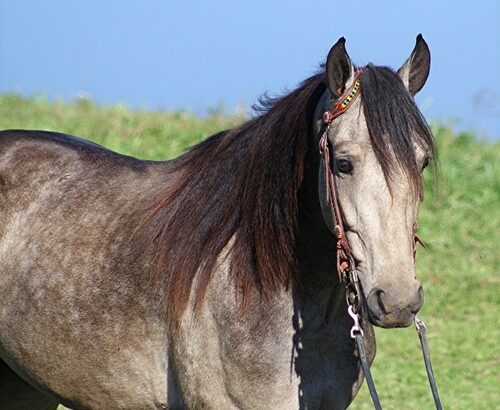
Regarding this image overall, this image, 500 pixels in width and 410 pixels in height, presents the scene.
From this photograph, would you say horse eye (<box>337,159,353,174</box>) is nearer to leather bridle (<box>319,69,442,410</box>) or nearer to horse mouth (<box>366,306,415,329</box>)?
leather bridle (<box>319,69,442,410</box>)

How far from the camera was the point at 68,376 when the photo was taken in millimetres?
4379

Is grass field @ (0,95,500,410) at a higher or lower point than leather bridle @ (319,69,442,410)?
higher

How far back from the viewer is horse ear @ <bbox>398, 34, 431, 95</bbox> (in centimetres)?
371

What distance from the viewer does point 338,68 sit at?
3498 millimetres

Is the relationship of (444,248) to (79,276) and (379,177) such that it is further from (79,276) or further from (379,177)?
(379,177)

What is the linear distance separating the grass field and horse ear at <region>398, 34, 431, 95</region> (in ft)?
11.1

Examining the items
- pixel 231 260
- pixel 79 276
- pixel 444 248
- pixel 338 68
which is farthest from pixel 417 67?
pixel 444 248

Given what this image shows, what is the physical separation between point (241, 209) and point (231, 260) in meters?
0.19

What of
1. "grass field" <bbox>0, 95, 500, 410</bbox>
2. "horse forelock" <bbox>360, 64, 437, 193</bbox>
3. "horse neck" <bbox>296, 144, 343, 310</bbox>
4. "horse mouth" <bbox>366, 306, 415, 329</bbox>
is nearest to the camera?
"horse mouth" <bbox>366, 306, 415, 329</bbox>

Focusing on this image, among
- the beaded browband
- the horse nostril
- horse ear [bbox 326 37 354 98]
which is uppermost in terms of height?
horse ear [bbox 326 37 354 98]

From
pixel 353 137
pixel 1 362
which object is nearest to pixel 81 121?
pixel 1 362

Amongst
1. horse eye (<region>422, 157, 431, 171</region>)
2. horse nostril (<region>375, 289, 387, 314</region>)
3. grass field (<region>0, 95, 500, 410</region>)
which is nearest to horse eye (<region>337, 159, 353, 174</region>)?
horse eye (<region>422, 157, 431, 171</region>)

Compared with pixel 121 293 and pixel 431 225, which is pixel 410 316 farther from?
pixel 431 225

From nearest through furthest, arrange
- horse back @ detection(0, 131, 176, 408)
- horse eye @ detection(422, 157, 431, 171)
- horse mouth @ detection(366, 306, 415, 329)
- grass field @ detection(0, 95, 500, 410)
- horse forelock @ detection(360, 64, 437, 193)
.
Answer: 1. horse mouth @ detection(366, 306, 415, 329)
2. horse forelock @ detection(360, 64, 437, 193)
3. horse eye @ detection(422, 157, 431, 171)
4. horse back @ detection(0, 131, 176, 408)
5. grass field @ detection(0, 95, 500, 410)
